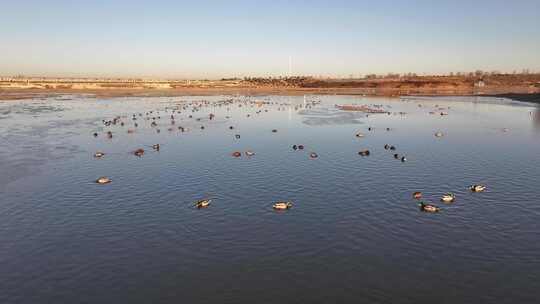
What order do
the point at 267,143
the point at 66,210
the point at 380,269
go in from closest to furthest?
the point at 380,269 → the point at 66,210 → the point at 267,143

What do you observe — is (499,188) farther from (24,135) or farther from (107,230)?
(24,135)

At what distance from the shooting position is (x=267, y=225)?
20.8 meters

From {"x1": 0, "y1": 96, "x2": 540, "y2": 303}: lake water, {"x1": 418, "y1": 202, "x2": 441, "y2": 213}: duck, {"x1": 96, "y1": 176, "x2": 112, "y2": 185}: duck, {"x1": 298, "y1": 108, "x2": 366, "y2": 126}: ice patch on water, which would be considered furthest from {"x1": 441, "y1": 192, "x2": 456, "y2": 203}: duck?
{"x1": 298, "y1": 108, "x2": 366, "y2": 126}: ice patch on water

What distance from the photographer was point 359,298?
1437cm

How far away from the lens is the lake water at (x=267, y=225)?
15.1m

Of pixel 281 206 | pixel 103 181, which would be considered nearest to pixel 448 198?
pixel 281 206

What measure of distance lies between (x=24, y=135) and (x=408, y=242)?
44830 millimetres

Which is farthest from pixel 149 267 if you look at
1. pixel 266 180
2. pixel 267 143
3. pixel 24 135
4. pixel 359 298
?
pixel 24 135

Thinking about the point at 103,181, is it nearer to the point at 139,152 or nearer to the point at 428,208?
the point at 139,152

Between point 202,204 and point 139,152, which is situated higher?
point 139,152

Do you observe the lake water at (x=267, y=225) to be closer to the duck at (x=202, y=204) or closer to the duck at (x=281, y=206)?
the duck at (x=202, y=204)

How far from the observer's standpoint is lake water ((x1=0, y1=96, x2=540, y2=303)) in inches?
595

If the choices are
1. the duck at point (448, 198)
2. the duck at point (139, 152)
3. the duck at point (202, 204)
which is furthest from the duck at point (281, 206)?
the duck at point (139, 152)

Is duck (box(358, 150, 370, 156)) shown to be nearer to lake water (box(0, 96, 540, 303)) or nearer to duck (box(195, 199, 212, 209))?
lake water (box(0, 96, 540, 303))
